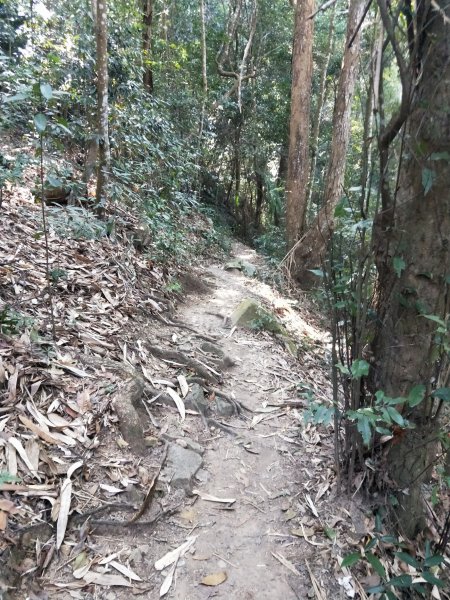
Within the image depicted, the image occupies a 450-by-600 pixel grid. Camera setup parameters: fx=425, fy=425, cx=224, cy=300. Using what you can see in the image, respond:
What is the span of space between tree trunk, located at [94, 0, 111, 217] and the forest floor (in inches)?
46.4

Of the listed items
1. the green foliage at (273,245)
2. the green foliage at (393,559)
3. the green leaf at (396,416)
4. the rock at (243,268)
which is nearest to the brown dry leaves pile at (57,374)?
the green foliage at (393,559)

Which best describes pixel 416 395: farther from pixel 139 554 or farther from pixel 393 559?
pixel 139 554

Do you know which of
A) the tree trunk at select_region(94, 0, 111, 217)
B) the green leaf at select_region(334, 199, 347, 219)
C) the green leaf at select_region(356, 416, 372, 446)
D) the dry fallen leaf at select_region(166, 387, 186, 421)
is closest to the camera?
the green leaf at select_region(356, 416, 372, 446)

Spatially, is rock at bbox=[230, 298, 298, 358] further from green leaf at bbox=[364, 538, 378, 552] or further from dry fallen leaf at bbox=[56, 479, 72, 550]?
dry fallen leaf at bbox=[56, 479, 72, 550]

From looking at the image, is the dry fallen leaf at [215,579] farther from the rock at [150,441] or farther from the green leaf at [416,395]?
the green leaf at [416,395]

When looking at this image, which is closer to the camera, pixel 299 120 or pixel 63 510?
Answer: pixel 63 510

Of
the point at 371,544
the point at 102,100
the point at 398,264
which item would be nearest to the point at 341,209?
the point at 398,264

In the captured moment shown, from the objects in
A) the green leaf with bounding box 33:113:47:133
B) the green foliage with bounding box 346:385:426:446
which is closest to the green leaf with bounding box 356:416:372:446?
the green foliage with bounding box 346:385:426:446

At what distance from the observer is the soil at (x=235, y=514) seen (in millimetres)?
2139

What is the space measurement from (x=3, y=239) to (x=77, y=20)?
438 centimetres

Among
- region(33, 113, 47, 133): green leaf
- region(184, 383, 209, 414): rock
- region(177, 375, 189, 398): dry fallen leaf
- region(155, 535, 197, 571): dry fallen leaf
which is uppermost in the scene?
region(33, 113, 47, 133): green leaf

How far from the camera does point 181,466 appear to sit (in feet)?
9.13

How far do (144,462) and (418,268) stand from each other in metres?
2.02

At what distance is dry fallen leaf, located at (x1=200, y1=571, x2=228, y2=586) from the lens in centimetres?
215
